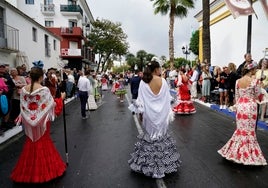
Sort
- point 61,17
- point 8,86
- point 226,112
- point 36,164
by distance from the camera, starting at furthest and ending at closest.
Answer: point 61,17 → point 226,112 → point 8,86 → point 36,164

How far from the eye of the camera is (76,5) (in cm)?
4566

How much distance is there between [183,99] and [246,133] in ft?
22.1

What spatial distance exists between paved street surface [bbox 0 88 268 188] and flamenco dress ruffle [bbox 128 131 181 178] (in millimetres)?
123

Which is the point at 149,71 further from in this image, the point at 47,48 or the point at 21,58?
the point at 47,48

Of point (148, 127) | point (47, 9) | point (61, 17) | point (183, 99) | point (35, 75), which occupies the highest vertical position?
point (47, 9)

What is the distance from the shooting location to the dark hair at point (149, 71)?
506 cm

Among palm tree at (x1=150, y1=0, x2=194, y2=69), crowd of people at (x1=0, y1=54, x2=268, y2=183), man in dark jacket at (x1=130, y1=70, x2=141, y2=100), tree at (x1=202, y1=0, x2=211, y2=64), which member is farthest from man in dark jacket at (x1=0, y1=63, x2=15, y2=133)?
palm tree at (x1=150, y1=0, x2=194, y2=69)

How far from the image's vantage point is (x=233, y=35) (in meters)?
20.4

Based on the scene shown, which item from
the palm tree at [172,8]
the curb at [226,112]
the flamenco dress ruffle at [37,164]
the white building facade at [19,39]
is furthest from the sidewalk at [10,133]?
the palm tree at [172,8]

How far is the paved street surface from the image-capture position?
4.75m

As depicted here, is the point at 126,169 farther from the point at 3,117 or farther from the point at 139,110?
the point at 3,117

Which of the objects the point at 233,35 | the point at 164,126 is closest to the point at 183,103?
the point at 164,126

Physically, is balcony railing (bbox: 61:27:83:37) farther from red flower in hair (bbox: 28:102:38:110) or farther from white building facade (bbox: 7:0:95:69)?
red flower in hair (bbox: 28:102:38:110)

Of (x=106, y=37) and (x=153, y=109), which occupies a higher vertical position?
(x=106, y=37)
